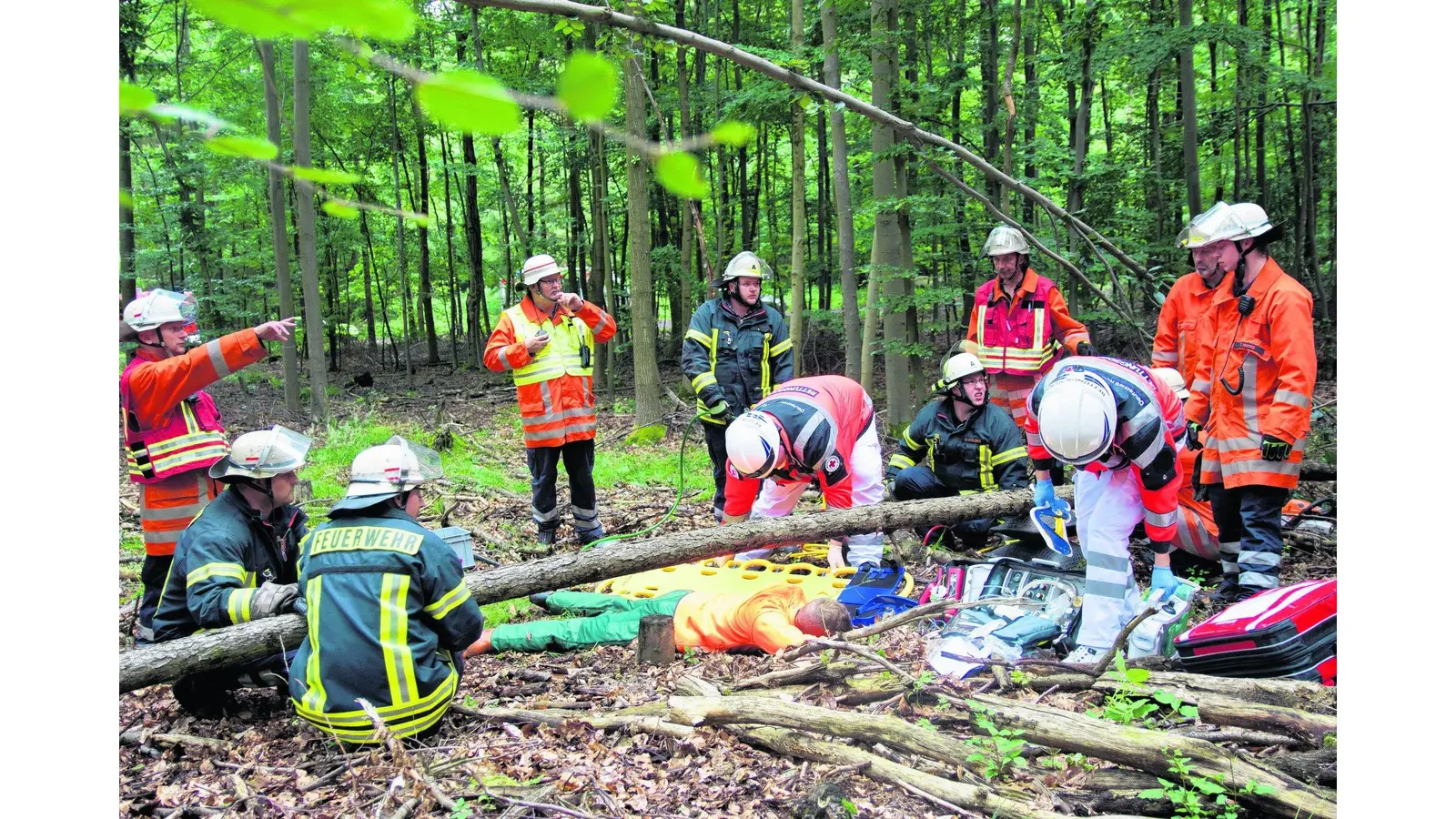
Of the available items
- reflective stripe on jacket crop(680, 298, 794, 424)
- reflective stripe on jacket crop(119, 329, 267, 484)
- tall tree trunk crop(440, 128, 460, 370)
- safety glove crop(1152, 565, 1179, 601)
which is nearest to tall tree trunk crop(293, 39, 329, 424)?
reflective stripe on jacket crop(680, 298, 794, 424)

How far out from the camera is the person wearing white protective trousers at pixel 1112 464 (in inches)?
141

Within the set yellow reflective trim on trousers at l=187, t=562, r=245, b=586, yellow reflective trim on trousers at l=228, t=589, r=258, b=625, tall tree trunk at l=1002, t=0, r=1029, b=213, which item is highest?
tall tree trunk at l=1002, t=0, r=1029, b=213

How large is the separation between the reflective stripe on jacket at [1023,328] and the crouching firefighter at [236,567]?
445cm

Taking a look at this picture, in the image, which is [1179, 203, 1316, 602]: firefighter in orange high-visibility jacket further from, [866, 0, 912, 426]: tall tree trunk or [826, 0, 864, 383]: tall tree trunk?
[826, 0, 864, 383]: tall tree trunk

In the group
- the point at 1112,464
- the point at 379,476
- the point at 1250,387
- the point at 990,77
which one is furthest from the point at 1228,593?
the point at 990,77

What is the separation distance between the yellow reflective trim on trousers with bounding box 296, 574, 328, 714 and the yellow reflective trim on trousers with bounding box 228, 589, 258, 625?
54 centimetres

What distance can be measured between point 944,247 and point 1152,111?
14.4ft

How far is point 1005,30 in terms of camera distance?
1162 centimetres

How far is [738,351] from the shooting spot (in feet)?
20.7

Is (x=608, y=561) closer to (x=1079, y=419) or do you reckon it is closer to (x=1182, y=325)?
(x=1079, y=419)

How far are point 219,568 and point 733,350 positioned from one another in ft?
11.9

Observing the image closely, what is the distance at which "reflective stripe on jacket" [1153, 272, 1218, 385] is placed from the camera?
4949mm

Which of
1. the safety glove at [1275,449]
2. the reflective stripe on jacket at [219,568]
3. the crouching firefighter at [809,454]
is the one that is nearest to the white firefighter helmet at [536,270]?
the crouching firefighter at [809,454]
